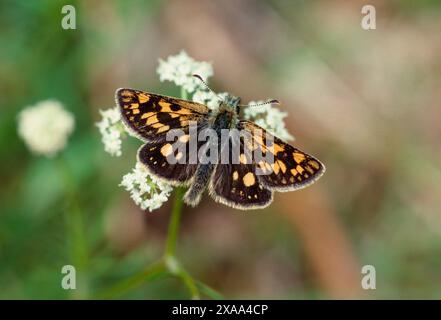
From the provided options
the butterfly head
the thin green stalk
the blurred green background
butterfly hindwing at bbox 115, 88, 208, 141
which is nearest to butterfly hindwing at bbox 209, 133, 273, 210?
the thin green stalk

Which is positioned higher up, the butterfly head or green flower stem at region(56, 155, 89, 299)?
the butterfly head

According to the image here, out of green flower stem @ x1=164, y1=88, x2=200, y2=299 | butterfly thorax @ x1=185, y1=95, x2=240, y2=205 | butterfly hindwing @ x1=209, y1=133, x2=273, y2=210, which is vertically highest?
butterfly thorax @ x1=185, y1=95, x2=240, y2=205

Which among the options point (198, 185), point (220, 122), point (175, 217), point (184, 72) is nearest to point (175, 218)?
point (175, 217)

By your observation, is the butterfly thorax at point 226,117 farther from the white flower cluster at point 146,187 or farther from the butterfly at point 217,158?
the white flower cluster at point 146,187

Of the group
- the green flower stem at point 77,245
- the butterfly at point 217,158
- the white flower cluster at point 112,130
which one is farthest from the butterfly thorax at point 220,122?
the green flower stem at point 77,245

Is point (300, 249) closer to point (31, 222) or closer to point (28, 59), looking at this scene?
point (31, 222)

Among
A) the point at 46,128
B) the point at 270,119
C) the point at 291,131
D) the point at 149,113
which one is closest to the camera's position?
the point at 149,113

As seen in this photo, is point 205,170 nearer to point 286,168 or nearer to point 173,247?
point 286,168

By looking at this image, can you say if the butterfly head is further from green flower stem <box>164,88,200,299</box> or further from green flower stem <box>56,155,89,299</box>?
green flower stem <box>56,155,89,299</box>
